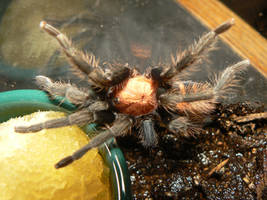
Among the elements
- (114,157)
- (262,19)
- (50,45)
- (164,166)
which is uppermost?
(50,45)

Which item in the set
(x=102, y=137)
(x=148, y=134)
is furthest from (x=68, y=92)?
(x=148, y=134)

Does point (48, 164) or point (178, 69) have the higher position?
point (178, 69)

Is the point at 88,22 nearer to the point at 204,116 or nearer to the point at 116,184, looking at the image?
the point at 204,116

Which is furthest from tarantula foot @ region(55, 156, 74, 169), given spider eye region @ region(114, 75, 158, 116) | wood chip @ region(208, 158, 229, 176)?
wood chip @ region(208, 158, 229, 176)

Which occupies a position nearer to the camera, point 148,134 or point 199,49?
point 199,49

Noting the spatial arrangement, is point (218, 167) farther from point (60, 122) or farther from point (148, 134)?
point (60, 122)

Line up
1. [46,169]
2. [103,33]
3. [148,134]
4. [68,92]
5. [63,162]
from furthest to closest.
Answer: [103,33] < [148,134] < [68,92] < [46,169] < [63,162]

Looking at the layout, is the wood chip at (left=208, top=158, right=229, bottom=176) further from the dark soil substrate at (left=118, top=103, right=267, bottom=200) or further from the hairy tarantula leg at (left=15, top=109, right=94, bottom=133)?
the hairy tarantula leg at (left=15, top=109, right=94, bottom=133)

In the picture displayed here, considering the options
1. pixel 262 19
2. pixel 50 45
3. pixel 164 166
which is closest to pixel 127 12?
pixel 50 45
